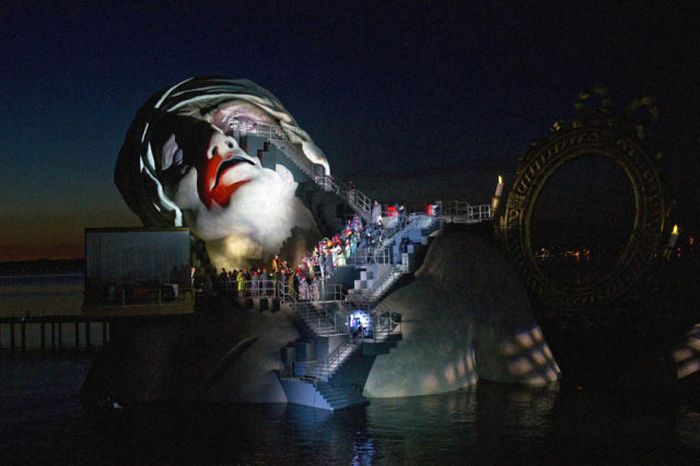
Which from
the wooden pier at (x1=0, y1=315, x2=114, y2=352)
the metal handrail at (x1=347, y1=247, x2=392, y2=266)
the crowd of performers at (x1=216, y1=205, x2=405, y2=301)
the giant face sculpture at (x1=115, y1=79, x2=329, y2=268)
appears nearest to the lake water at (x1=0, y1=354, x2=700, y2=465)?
the crowd of performers at (x1=216, y1=205, x2=405, y2=301)

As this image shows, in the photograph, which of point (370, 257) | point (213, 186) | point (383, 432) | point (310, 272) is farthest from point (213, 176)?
point (383, 432)

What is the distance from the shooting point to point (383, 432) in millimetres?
22531

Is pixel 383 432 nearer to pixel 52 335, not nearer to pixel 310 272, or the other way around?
Result: pixel 310 272

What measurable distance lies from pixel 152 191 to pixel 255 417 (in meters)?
13.6

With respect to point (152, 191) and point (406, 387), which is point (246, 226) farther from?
point (406, 387)

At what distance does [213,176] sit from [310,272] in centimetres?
613

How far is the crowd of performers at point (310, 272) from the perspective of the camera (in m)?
29.2

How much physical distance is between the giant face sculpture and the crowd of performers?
2247 millimetres

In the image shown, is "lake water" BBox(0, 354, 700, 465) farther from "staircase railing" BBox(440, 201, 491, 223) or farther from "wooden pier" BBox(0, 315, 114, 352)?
"wooden pier" BBox(0, 315, 114, 352)

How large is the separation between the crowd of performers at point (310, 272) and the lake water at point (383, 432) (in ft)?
14.7

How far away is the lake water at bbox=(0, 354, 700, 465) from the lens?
20312 mm

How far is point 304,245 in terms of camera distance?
3503cm

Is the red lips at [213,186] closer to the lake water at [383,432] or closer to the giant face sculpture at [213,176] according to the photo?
the giant face sculpture at [213,176]

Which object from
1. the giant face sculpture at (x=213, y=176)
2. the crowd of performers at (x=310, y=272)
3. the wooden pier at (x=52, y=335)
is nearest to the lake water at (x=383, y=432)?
the crowd of performers at (x=310, y=272)
